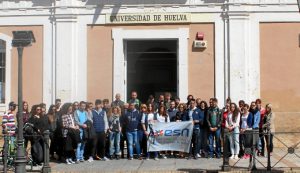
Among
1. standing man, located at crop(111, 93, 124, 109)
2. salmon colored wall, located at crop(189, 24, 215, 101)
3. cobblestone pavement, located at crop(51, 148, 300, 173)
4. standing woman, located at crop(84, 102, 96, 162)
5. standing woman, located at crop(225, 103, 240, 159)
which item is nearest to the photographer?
cobblestone pavement, located at crop(51, 148, 300, 173)

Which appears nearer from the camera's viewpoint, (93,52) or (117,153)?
(117,153)

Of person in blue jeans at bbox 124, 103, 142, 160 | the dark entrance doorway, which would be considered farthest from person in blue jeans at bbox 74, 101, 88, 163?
the dark entrance doorway

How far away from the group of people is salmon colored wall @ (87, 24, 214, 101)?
66.7 inches

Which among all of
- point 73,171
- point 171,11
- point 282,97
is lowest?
point 73,171

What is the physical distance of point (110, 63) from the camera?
1862cm

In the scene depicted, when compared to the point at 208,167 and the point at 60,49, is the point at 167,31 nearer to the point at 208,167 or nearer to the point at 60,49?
the point at 60,49

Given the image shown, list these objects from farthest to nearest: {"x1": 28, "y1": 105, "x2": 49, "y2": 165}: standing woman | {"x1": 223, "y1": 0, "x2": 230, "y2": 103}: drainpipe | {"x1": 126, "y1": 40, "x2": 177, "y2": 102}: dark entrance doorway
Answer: {"x1": 126, "y1": 40, "x2": 177, "y2": 102}: dark entrance doorway, {"x1": 223, "y1": 0, "x2": 230, "y2": 103}: drainpipe, {"x1": 28, "y1": 105, "x2": 49, "y2": 165}: standing woman

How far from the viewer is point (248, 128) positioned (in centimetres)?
1627

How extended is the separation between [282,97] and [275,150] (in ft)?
5.84

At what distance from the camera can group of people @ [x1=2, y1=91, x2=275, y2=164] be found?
1588cm

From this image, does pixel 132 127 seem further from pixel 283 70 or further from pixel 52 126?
pixel 283 70

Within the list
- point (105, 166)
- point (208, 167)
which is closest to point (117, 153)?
point (105, 166)

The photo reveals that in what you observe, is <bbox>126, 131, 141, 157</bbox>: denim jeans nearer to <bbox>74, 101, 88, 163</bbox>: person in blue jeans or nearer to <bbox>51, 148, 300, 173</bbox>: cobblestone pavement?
<bbox>51, 148, 300, 173</bbox>: cobblestone pavement

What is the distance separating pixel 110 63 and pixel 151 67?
180 cm
